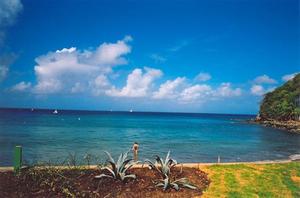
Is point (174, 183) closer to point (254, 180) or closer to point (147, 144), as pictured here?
point (254, 180)

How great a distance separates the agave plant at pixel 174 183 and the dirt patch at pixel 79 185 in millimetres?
128

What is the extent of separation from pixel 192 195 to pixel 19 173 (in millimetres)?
4969

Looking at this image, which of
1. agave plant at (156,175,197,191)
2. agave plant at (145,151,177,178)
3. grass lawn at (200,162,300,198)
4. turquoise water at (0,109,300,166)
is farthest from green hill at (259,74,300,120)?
agave plant at (156,175,197,191)

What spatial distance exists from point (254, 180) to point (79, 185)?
5.26 meters

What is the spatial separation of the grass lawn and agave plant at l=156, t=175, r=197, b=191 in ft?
1.75

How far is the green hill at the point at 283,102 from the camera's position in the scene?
71250 millimetres

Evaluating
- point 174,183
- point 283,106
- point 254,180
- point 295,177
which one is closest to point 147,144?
point 295,177

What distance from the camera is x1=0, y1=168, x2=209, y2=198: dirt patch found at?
8477 mm

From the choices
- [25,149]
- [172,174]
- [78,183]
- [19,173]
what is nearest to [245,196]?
[172,174]

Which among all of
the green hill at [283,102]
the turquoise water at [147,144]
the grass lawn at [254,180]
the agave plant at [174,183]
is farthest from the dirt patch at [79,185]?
the green hill at [283,102]

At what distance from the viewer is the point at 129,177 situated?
9539 mm

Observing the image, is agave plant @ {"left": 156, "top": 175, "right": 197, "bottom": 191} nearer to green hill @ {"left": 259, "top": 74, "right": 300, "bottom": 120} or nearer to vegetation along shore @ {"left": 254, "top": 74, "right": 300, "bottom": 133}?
vegetation along shore @ {"left": 254, "top": 74, "right": 300, "bottom": 133}

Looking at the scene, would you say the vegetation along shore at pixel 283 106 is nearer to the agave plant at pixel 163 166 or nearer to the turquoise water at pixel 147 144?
the turquoise water at pixel 147 144

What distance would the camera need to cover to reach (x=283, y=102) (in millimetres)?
72688
